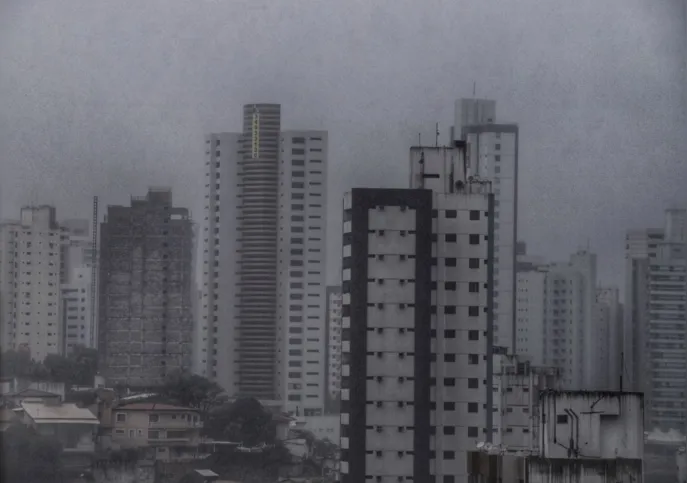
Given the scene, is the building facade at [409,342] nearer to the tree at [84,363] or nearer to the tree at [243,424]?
the tree at [243,424]

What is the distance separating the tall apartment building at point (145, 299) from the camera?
34.4 ft

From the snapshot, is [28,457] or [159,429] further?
[159,429]

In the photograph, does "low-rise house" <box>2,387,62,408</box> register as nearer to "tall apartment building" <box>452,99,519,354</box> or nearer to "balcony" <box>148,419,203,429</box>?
"balcony" <box>148,419,203,429</box>

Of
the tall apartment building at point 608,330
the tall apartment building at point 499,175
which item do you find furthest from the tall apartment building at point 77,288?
the tall apartment building at point 608,330

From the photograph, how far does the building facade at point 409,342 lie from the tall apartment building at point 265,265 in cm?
83

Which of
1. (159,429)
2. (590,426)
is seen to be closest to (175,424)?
(159,429)

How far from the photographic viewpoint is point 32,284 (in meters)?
10.5

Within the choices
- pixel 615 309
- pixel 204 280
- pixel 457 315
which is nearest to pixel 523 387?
pixel 457 315

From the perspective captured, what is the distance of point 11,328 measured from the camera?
10.1m

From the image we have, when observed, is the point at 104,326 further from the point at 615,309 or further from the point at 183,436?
the point at 615,309

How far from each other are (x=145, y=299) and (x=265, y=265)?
2.16 ft

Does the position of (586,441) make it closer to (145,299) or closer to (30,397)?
(30,397)

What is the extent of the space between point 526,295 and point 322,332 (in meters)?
0.98

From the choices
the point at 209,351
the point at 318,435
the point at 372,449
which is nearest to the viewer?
the point at 372,449
